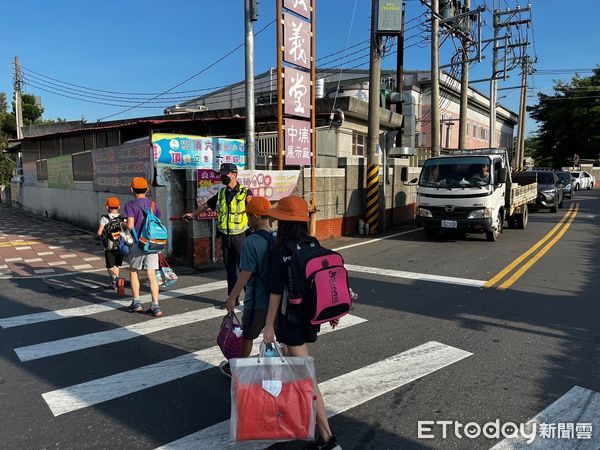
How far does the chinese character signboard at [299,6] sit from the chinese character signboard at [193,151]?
11.0 feet

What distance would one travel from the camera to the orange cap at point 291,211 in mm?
2844

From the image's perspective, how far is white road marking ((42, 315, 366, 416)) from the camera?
361 centimetres

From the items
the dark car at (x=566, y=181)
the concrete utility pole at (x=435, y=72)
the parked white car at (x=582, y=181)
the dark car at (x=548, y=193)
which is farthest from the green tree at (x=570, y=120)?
the concrete utility pole at (x=435, y=72)

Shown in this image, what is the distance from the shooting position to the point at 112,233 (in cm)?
676

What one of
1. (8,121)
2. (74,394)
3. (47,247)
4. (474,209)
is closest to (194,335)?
(74,394)

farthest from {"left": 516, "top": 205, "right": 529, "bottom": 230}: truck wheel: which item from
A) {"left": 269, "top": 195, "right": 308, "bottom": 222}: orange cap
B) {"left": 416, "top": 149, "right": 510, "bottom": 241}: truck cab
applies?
{"left": 269, "top": 195, "right": 308, "bottom": 222}: orange cap

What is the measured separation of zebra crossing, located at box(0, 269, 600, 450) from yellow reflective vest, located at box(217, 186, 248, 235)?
1.13 m

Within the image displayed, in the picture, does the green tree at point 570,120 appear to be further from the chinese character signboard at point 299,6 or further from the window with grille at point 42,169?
the window with grille at point 42,169

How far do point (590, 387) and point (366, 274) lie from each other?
452 cm

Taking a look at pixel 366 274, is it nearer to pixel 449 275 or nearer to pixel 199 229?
pixel 449 275

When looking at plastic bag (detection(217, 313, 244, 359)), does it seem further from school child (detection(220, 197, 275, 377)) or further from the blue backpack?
the blue backpack

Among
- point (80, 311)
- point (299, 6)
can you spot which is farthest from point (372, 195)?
point (80, 311)

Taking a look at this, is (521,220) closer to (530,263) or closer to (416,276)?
(530,263)

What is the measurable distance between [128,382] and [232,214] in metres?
2.55
